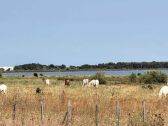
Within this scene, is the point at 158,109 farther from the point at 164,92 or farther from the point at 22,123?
the point at 164,92

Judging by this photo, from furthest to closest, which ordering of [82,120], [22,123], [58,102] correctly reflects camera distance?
[58,102]
[82,120]
[22,123]

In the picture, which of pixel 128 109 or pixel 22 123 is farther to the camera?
pixel 128 109

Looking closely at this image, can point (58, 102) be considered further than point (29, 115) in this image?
Yes

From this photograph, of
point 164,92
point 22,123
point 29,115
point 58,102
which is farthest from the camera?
point 164,92

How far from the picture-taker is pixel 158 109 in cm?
2411

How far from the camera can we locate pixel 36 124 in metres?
17.7

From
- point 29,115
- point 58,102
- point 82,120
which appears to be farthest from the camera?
point 58,102

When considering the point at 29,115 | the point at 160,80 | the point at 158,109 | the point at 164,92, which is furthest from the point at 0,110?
the point at 160,80

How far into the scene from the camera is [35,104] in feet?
84.1

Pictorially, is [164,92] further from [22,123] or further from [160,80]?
[160,80]

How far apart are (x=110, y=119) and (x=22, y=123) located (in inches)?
163

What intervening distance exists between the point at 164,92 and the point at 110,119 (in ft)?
66.5

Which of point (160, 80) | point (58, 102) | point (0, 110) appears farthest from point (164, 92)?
point (160, 80)

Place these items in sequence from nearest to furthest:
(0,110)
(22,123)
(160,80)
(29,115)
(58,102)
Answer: (22,123), (29,115), (0,110), (58,102), (160,80)
